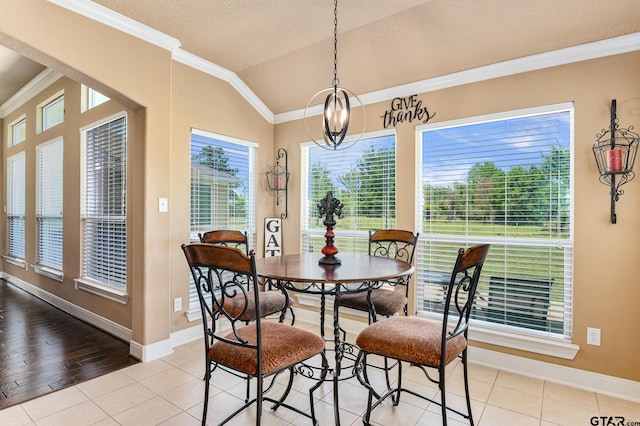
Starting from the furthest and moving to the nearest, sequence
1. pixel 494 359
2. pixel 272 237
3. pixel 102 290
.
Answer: pixel 272 237 → pixel 102 290 → pixel 494 359

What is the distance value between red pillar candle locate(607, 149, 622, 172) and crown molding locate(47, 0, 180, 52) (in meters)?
3.40

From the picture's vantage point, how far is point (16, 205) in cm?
575

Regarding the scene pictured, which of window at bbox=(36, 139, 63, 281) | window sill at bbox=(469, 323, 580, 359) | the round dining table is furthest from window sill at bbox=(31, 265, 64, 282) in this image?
window sill at bbox=(469, 323, 580, 359)

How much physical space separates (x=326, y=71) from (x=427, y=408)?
2.94 meters

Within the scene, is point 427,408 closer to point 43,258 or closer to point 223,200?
point 223,200

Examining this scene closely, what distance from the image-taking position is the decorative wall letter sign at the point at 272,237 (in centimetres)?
404

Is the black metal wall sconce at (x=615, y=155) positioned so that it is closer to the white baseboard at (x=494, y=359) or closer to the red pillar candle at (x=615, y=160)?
the red pillar candle at (x=615, y=160)

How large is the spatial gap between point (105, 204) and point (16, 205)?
3.53m

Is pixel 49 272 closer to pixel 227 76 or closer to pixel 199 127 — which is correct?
pixel 199 127

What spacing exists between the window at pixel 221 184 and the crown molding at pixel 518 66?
1.51m

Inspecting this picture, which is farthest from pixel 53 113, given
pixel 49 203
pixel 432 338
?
pixel 432 338

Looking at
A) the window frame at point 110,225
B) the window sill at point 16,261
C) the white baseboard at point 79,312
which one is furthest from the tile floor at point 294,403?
the window sill at point 16,261

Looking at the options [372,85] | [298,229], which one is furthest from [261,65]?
[298,229]

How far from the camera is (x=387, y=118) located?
11.0 feet
